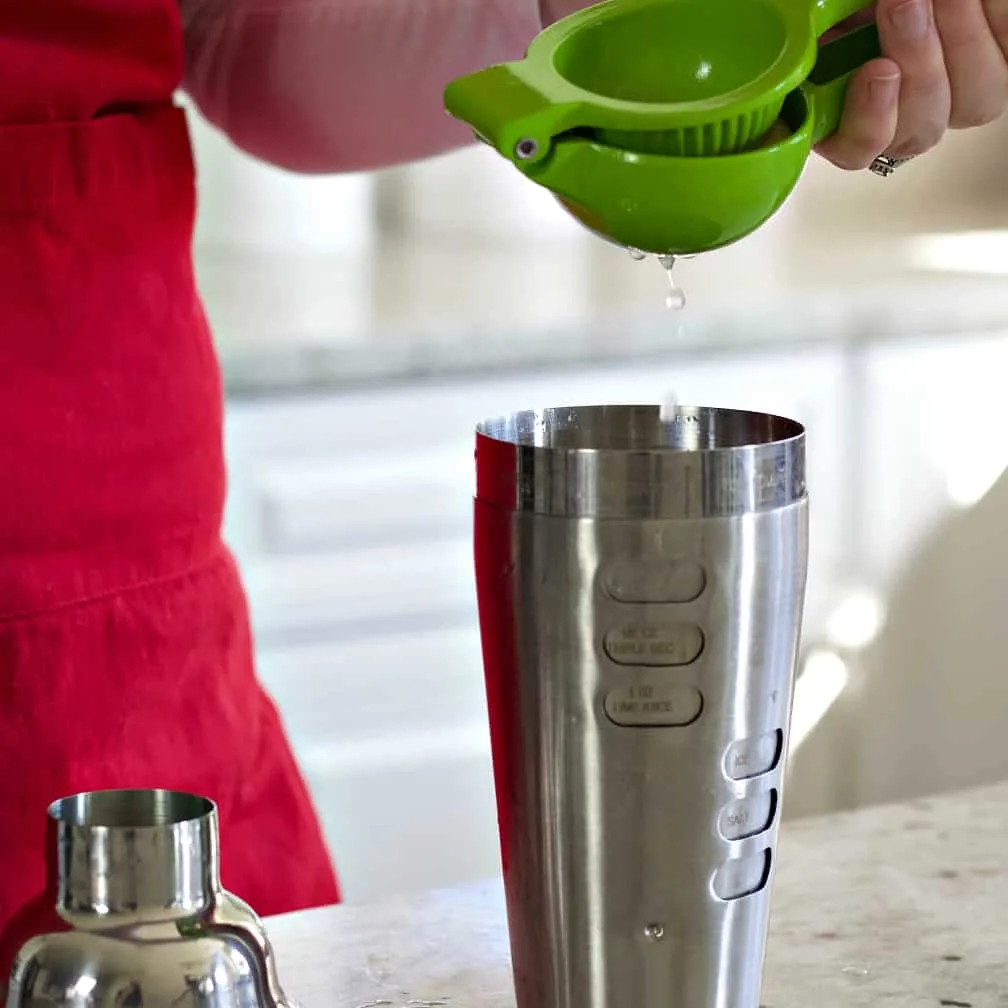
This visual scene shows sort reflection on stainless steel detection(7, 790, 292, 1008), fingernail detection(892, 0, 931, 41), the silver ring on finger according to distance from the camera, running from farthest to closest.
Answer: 1. the silver ring on finger
2. fingernail detection(892, 0, 931, 41)
3. reflection on stainless steel detection(7, 790, 292, 1008)

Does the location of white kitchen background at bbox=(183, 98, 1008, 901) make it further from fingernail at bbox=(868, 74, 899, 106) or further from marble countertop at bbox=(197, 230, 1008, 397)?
fingernail at bbox=(868, 74, 899, 106)

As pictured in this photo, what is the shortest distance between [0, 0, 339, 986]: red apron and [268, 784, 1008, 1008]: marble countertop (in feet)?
0.57

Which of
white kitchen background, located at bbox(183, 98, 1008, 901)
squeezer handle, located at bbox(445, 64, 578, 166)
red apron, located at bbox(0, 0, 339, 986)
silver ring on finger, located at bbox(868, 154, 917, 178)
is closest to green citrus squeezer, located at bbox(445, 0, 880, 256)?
squeezer handle, located at bbox(445, 64, 578, 166)

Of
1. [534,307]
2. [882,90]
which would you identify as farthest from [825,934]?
[534,307]

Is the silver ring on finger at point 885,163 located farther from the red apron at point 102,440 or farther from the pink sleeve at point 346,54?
the red apron at point 102,440

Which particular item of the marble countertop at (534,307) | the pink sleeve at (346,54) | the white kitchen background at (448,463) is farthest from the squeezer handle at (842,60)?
the white kitchen background at (448,463)

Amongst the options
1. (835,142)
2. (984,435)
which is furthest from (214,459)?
(984,435)

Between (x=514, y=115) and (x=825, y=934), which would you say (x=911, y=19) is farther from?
(x=825, y=934)

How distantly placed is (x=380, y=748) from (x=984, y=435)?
2.31 feet

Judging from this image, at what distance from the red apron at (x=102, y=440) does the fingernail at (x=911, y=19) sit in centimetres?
32

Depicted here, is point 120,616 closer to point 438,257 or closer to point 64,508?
point 64,508

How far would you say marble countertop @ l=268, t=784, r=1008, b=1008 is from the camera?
55 cm

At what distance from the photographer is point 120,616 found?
2.44ft

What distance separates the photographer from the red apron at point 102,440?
2.35 feet
